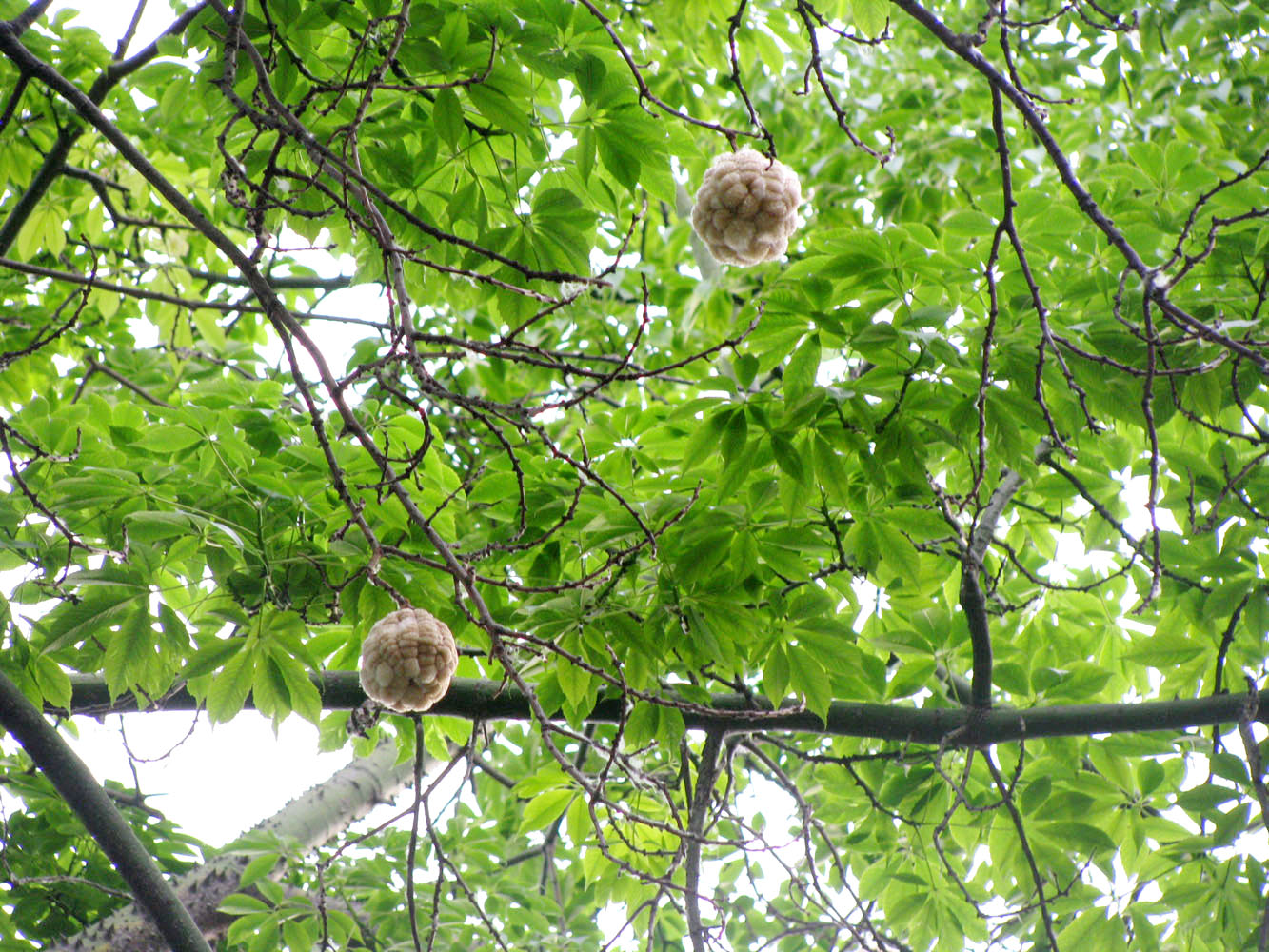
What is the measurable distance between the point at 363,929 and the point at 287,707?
1.81 meters

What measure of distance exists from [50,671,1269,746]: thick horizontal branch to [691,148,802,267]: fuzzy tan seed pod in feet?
3.86

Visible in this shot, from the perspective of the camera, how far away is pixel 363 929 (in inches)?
143

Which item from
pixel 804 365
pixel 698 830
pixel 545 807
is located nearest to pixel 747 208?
pixel 804 365

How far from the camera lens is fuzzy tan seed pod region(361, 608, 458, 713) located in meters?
1.65

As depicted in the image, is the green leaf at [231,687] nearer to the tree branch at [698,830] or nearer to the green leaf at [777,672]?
the tree branch at [698,830]

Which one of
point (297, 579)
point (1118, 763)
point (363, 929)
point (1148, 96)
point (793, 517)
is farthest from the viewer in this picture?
point (1148, 96)

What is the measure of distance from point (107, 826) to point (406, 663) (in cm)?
107

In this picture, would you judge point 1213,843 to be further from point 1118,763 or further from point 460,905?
point 460,905

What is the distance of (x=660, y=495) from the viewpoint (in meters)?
2.21

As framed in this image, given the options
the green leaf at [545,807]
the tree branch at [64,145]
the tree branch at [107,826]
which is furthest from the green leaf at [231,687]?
the tree branch at [64,145]

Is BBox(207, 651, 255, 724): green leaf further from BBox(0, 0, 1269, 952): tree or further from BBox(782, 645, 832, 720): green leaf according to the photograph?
BBox(782, 645, 832, 720): green leaf

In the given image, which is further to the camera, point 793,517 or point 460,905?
point 460,905

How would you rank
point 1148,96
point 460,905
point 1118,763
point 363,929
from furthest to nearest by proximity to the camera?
1. point 1148,96
2. point 363,929
3. point 460,905
4. point 1118,763

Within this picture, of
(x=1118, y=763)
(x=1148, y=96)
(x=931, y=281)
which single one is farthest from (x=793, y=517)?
(x=1148, y=96)
